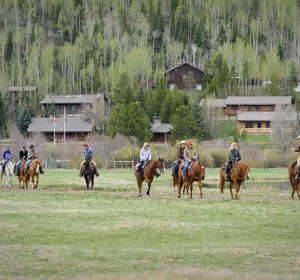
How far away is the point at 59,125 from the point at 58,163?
3774cm

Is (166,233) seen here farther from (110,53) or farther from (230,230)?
(110,53)

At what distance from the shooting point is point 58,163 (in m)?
80.9

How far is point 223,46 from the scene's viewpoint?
169m

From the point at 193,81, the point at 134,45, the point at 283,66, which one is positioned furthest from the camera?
the point at 134,45

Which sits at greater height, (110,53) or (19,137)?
(110,53)

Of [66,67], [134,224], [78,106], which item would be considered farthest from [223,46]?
[134,224]

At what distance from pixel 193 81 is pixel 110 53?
74.4 ft

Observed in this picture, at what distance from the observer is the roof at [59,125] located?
11675 centimetres

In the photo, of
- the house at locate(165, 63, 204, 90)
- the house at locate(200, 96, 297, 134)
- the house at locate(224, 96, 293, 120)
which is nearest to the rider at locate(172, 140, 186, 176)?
the house at locate(200, 96, 297, 134)

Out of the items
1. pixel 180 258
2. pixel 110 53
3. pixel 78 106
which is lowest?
pixel 180 258

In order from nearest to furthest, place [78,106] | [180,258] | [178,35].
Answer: [180,258], [78,106], [178,35]

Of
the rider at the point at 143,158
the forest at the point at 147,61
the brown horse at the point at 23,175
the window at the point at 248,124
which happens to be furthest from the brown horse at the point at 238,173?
the window at the point at 248,124

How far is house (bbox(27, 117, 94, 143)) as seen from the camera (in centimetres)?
11619

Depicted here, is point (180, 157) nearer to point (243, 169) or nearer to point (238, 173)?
point (238, 173)
